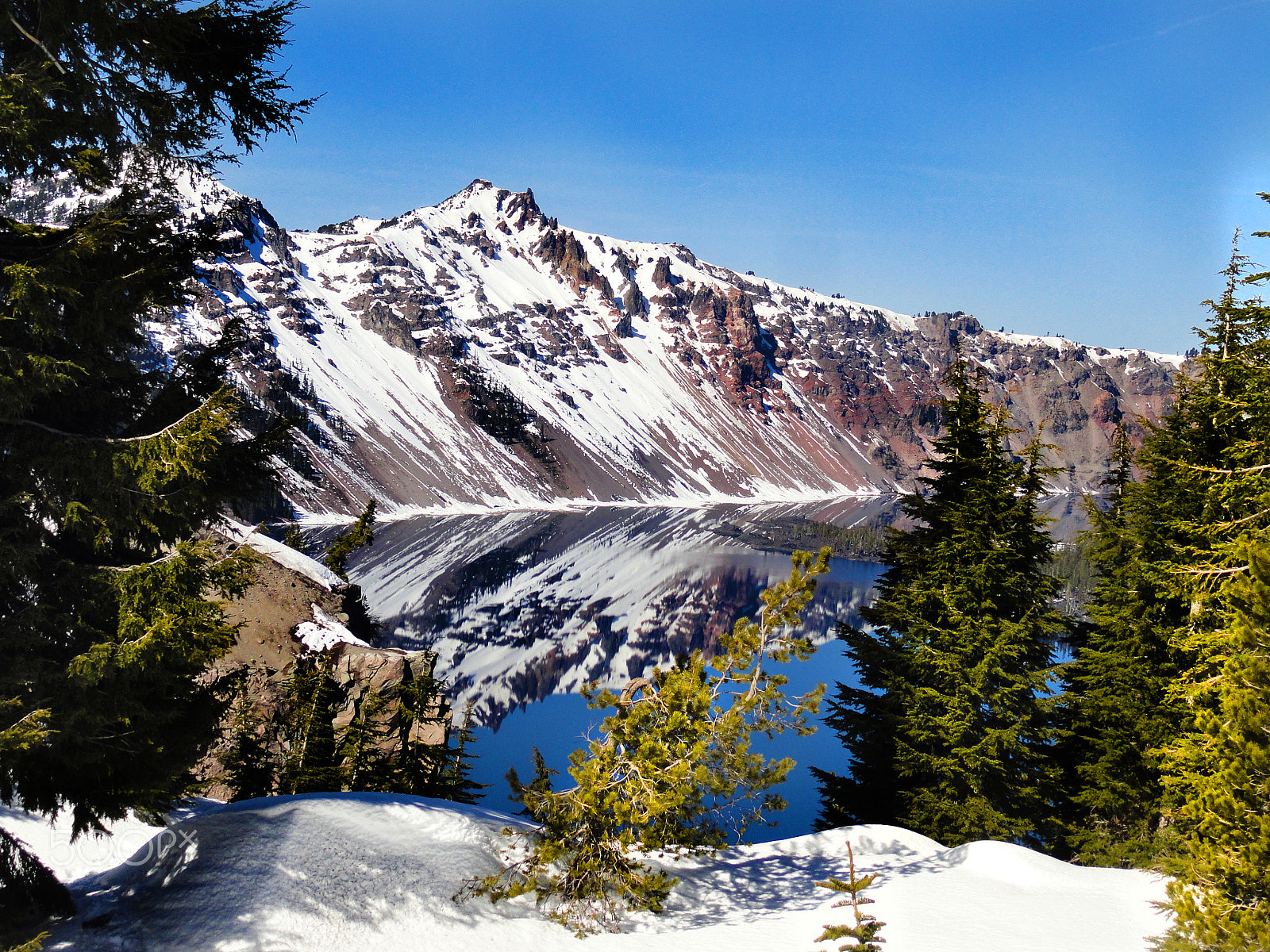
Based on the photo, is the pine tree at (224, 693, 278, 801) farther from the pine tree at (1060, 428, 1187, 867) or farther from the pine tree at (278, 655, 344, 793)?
the pine tree at (1060, 428, 1187, 867)

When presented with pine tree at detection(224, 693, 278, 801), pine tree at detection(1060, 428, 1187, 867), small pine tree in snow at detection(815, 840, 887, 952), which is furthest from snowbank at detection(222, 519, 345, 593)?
pine tree at detection(1060, 428, 1187, 867)

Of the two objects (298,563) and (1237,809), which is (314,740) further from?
(1237,809)

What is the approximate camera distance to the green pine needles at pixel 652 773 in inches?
437

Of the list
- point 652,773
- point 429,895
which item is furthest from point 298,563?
point 652,773

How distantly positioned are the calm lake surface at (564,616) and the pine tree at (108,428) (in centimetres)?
1102

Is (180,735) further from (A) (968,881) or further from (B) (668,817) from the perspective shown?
(A) (968,881)

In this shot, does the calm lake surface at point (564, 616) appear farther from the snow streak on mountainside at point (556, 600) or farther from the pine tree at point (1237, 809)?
the pine tree at point (1237, 809)

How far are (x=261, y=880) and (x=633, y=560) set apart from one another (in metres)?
110

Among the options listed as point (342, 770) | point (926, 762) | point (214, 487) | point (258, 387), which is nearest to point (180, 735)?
point (214, 487)

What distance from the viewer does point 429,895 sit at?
34.9 feet

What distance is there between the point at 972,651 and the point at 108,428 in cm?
1769

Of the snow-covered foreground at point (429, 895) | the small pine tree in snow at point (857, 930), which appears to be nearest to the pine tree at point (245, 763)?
the snow-covered foreground at point (429, 895)

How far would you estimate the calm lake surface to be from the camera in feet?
159

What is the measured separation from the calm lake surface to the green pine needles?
19.6ft
